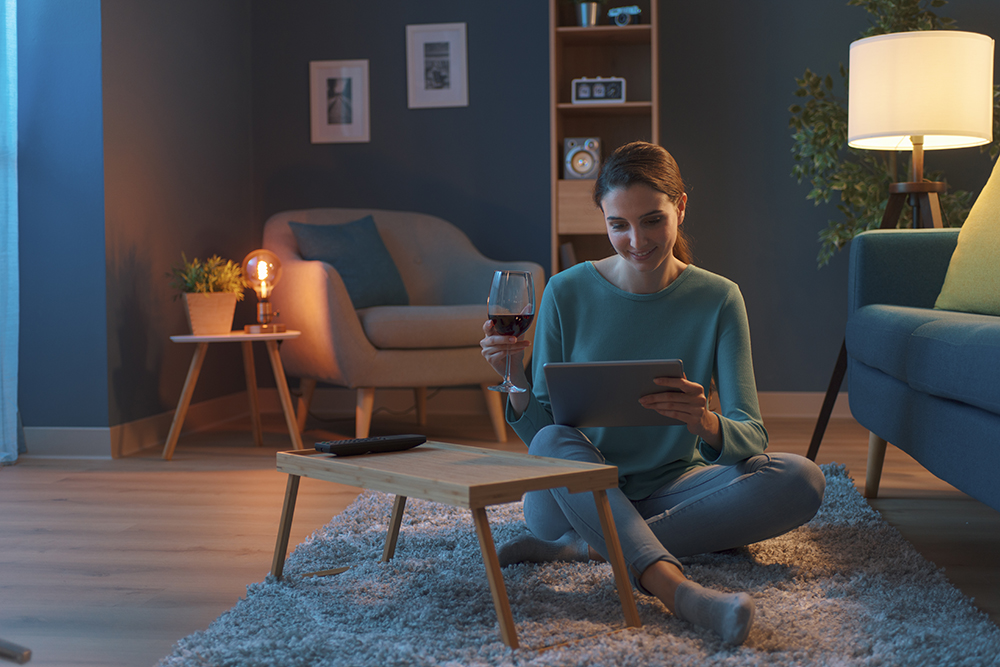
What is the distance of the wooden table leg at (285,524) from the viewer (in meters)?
1.60

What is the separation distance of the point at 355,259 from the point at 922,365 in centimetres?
233

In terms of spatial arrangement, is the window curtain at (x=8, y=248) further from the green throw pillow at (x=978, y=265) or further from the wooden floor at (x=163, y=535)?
the green throw pillow at (x=978, y=265)

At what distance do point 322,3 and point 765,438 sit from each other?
3385mm

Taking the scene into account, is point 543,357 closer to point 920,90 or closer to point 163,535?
point 163,535

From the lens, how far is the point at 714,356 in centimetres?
167

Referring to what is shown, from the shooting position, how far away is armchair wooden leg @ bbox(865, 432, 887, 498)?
7.55 feet

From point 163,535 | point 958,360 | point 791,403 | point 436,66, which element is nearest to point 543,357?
point 958,360

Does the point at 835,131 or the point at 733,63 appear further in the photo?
the point at 733,63

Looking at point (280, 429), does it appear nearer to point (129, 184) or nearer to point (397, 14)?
point (129, 184)

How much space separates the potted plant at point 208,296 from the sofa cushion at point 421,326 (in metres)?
0.47

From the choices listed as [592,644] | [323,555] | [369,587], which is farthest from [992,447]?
[323,555]

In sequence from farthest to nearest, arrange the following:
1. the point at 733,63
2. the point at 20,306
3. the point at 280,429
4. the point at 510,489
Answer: the point at 733,63 → the point at 280,429 → the point at 20,306 → the point at 510,489

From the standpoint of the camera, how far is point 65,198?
10.1 feet

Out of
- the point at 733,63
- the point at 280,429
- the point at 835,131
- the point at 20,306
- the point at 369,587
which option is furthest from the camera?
the point at 733,63
